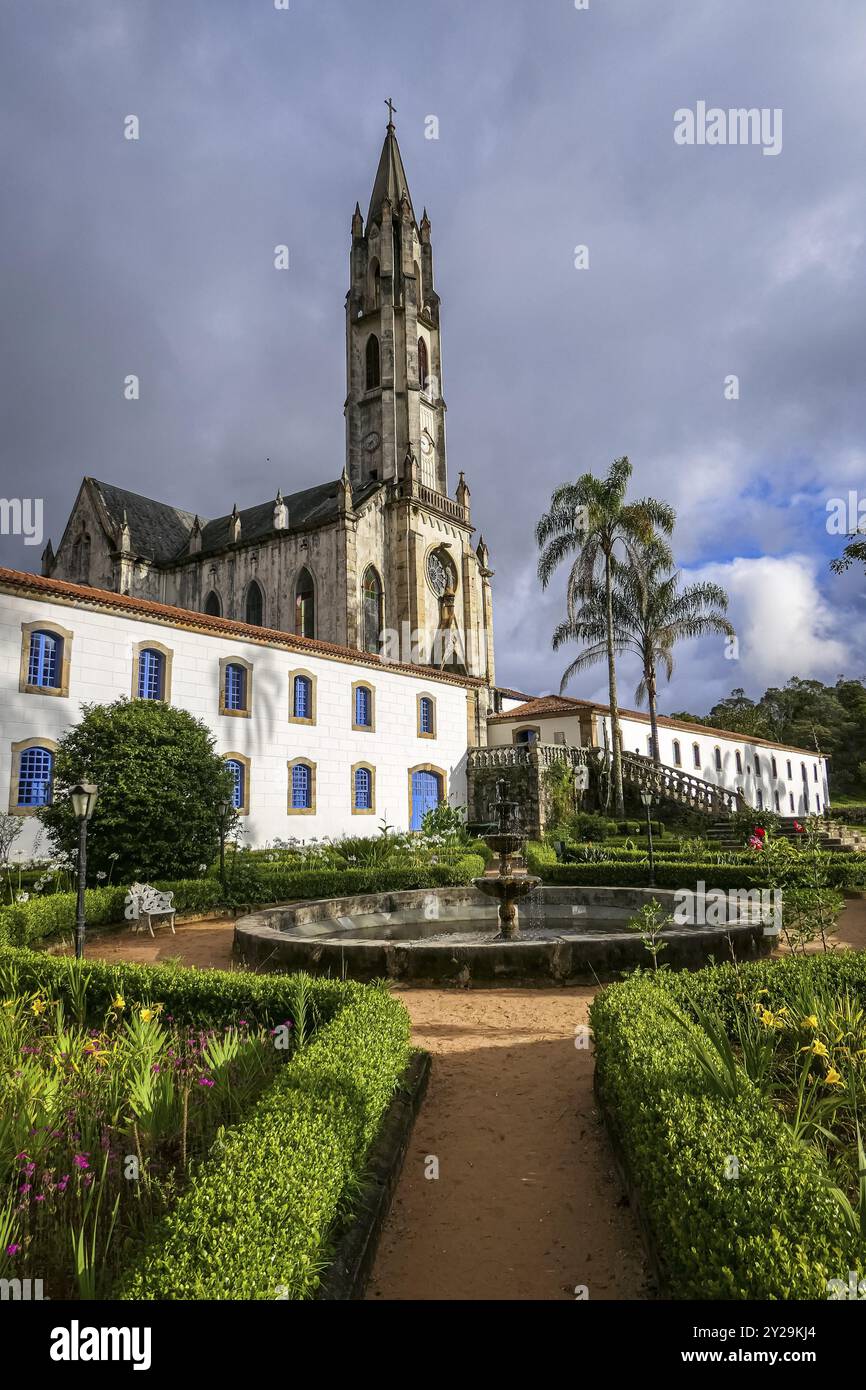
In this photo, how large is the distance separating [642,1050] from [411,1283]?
179 cm

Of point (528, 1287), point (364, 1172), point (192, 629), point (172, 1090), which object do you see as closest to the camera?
point (528, 1287)

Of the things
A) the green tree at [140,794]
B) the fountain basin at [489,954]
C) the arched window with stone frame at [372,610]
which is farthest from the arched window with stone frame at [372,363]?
the fountain basin at [489,954]

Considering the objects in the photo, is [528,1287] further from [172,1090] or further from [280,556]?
[280,556]

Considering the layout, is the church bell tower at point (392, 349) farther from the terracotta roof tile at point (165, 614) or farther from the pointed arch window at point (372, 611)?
the terracotta roof tile at point (165, 614)

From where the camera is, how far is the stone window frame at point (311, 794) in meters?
23.2

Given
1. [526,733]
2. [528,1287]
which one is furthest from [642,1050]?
[526,733]

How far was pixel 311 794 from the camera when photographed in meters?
23.9

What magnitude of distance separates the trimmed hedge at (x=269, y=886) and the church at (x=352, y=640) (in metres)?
5.49

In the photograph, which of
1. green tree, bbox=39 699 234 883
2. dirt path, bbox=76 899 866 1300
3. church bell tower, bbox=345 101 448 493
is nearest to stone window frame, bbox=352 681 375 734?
green tree, bbox=39 699 234 883

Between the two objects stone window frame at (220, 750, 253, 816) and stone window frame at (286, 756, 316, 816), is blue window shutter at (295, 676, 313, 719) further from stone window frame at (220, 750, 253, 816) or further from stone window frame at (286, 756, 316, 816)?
stone window frame at (220, 750, 253, 816)

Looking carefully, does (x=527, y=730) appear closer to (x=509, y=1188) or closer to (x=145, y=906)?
(x=145, y=906)

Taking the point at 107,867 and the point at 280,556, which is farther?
the point at 280,556

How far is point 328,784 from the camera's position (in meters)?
24.5

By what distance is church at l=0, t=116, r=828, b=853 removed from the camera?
1895 centimetres
